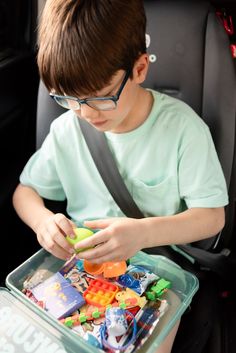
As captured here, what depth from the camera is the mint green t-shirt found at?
1032 mm

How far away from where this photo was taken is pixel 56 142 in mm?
1161

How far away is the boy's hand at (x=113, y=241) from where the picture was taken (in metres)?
0.94

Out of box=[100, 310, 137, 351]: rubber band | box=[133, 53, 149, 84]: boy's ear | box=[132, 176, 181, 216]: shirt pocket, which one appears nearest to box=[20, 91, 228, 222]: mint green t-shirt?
box=[132, 176, 181, 216]: shirt pocket

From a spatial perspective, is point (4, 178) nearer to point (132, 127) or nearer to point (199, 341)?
point (132, 127)

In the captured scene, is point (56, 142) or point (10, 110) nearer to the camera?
point (56, 142)

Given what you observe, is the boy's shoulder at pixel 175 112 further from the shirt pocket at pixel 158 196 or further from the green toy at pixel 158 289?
the green toy at pixel 158 289

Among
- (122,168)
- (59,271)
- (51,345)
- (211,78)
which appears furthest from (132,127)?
(51,345)

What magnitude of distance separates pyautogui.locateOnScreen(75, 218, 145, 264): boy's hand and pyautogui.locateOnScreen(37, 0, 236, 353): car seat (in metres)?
0.21

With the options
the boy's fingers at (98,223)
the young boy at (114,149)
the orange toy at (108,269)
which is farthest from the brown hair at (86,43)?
the orange toy at (108,269)

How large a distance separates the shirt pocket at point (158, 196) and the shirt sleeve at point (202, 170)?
48 mm

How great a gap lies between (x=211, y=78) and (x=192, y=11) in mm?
172

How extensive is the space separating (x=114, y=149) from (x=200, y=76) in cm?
28

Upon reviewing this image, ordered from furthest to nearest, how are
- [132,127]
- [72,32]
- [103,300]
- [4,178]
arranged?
[4,178], [132,127], [103,300], [72,32]

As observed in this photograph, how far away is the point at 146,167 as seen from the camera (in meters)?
1.09
